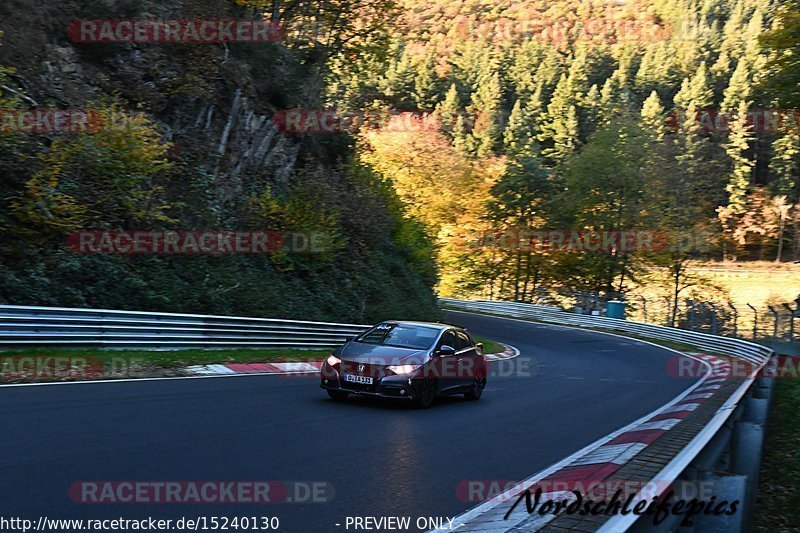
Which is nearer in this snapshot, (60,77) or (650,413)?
(650,413)

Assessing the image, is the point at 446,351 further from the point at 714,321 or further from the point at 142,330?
the point at 714,321

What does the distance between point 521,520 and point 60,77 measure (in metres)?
21.0

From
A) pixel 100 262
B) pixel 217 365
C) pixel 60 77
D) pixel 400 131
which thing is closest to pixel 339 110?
pixel 60 77

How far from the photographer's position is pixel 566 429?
1194 centimetres

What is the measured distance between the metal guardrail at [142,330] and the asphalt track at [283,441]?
293cm

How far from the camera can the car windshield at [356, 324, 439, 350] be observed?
44.9 ft

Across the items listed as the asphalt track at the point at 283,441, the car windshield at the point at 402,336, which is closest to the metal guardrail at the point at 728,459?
the asphalt track at the point at 283,441

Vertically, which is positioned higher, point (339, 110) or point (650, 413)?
point (339, 110)

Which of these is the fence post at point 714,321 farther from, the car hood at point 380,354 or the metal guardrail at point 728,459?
the car hood at point 380,354

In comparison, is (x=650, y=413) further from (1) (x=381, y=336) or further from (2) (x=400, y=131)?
(2) (x=400, y=131)

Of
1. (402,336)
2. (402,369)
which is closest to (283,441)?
(402,369)

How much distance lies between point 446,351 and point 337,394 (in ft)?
7.02

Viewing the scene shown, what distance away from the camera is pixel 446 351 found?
1389 cm

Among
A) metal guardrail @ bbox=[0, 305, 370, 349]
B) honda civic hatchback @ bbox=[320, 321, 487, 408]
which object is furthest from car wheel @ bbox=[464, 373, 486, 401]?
metal guardrail @ bbox=[0, 305, 370, 349]
